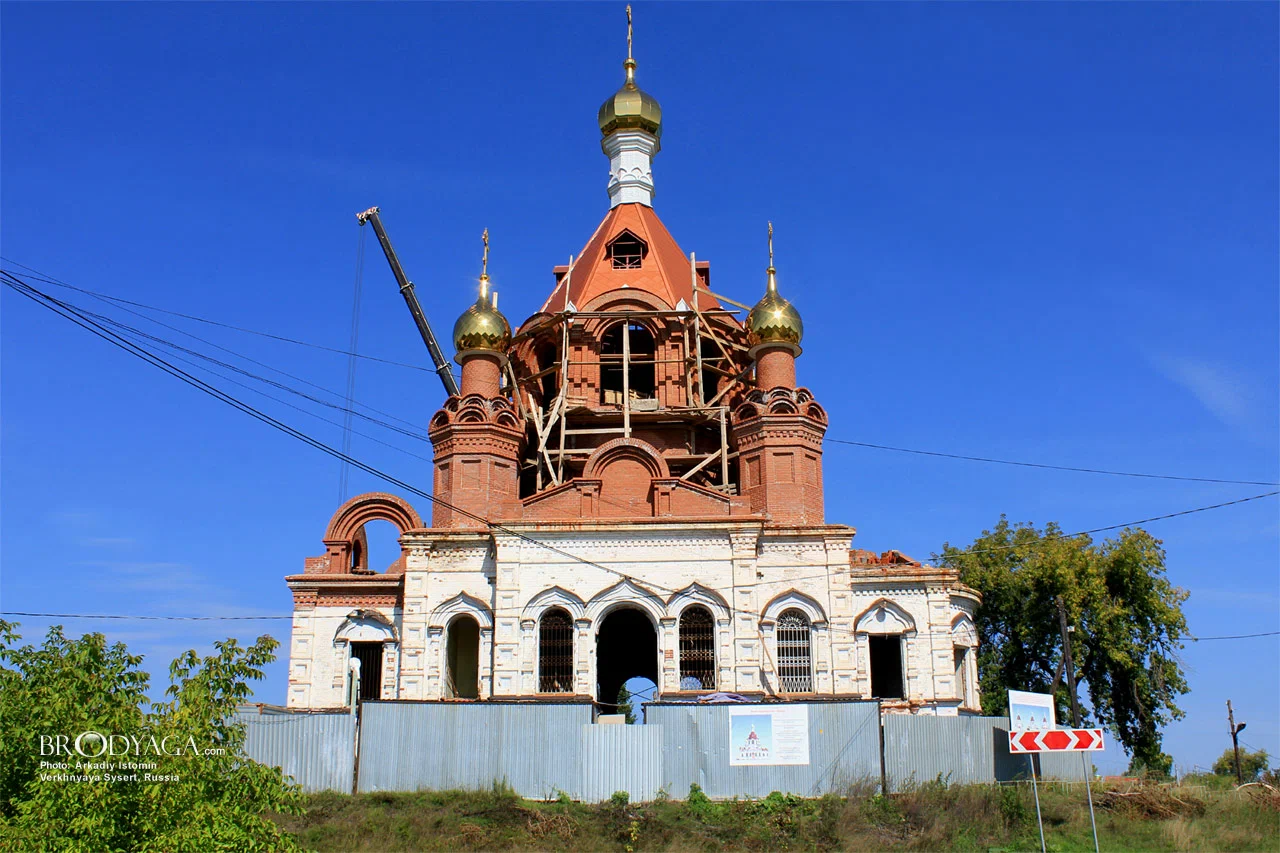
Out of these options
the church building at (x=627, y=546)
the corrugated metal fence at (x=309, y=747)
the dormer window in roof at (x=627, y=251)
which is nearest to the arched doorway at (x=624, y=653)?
the church building at (x=627, y=546)

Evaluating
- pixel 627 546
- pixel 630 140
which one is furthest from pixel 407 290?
pixel 627 546

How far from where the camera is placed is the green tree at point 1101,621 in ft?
108

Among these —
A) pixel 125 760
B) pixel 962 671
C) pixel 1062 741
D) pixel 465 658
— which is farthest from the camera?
pixel 962 671

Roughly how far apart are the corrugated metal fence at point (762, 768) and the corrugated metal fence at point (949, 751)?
347 millimetres

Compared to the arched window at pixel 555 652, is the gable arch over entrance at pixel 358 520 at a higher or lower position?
higher

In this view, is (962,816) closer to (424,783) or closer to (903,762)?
(903,762)

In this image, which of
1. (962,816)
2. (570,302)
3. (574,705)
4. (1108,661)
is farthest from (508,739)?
(1108,661)

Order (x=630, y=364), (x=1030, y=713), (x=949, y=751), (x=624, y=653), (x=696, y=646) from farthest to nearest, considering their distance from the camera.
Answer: (x=624, y=653), (x=630, y=364), (x=696, y=646), (x=949, y=751), (x=1030, y=713)

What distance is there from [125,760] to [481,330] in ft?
63.3

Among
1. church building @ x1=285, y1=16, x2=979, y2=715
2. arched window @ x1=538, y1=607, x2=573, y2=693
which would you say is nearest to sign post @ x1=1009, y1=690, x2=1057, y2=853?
church building @ x1=285, y1=16, x2=979, y2=715

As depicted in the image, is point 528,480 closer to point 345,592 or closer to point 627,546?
point 345,592

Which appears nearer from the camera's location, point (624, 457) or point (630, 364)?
point (624, 457)

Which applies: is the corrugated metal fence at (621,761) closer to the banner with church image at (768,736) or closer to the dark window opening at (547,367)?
the banner with church image at (768,736)

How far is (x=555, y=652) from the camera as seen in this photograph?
2384 cm
